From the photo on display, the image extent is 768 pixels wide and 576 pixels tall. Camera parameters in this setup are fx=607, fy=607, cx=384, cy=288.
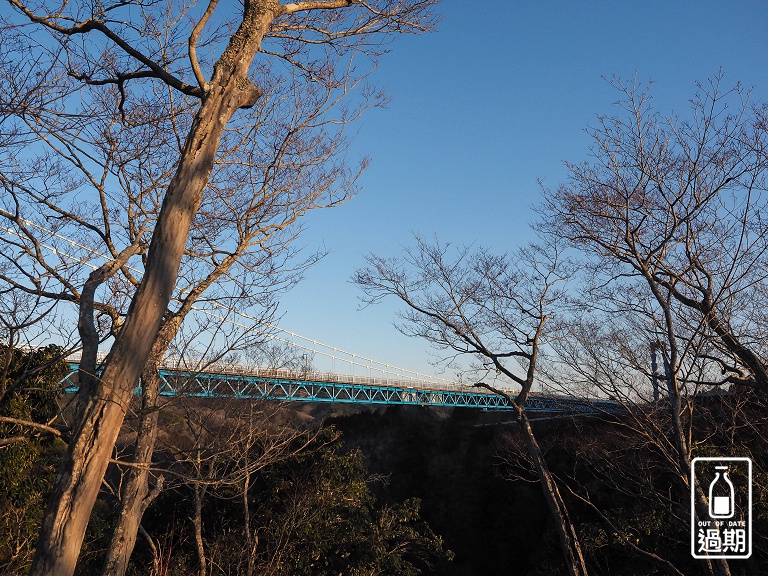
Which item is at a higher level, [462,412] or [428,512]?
[462,412]

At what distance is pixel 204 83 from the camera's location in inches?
117

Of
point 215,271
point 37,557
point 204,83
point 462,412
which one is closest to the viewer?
point 37,557

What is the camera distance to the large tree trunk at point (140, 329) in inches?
90.9

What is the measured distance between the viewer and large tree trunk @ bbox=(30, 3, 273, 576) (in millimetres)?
2309

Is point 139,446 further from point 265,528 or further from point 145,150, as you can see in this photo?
point 265,528

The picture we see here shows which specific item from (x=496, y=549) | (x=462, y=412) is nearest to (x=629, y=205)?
(x=496, y=549)

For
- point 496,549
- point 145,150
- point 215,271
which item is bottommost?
point 496,549

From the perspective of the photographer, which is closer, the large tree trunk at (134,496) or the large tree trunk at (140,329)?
the large tree trunk at (140,329)

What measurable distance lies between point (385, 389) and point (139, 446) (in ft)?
67.7

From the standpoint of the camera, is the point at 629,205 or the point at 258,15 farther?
the point at 629,205

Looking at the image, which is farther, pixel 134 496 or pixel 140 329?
pixel 134 496

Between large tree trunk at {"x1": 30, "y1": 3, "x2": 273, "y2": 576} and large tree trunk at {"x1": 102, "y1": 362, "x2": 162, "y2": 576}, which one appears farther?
large tree trunk at {"x1": 102, "y1": 362, "x2": 162, "y2": 576}

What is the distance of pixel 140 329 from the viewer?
8.29ft

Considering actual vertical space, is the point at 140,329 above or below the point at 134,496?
above
